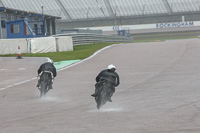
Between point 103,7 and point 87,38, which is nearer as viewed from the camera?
point 87,38

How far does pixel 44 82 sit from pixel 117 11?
55520 millimetres

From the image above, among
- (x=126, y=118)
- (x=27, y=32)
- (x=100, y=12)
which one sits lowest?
(x=126, y=118)

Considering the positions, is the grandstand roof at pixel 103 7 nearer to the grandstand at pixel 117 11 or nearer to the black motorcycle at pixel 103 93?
the grandstand at pixel 117 11

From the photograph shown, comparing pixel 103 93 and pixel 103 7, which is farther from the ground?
pixel 103 7

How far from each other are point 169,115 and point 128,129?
161cm

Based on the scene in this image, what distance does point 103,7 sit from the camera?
2665 inches

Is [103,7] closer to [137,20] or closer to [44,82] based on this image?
[137,20]

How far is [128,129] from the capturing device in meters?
7.19

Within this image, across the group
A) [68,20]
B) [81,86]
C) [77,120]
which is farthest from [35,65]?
[68,20]

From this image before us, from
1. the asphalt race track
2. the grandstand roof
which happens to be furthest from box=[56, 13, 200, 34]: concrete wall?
the asphalt race track

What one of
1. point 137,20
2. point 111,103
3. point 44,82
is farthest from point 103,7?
point 111,103

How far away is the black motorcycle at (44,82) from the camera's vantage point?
476 inches

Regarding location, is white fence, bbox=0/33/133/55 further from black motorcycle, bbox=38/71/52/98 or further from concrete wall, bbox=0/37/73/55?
black motorcycle, bbox=38/71/52/98

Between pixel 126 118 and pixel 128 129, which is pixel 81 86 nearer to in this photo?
pixel 126 118
